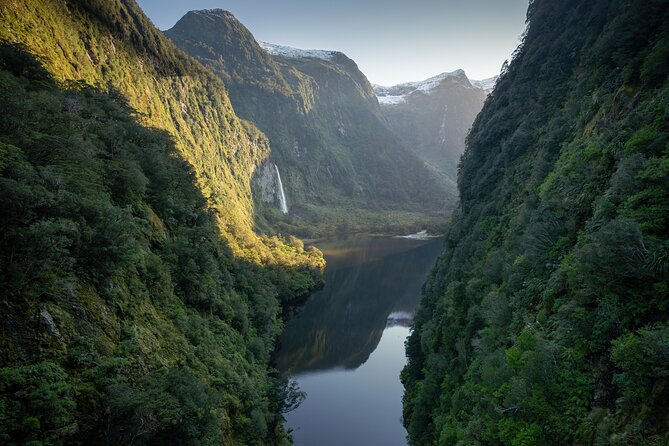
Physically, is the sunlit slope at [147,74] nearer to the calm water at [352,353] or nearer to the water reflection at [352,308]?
the water reflection at [352,308]

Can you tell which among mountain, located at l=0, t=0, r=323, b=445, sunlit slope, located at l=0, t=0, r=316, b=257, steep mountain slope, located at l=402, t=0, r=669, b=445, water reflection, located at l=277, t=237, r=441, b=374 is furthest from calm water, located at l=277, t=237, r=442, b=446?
sunlit slope, located at l=0, t=0, r=316, b=257

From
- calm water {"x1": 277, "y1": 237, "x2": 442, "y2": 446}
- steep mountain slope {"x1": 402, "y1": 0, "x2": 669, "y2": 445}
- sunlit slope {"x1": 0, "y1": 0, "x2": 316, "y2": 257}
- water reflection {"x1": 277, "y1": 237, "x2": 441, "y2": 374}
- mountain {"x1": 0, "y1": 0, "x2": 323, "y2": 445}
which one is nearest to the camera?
steep mountain slope {"x1": 402, "y1": 0, "x2": 669, "y2": 445}

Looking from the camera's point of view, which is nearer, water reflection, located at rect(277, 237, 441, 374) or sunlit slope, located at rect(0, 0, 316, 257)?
sunlit slope, located at rect(0, 0, 316, 257)

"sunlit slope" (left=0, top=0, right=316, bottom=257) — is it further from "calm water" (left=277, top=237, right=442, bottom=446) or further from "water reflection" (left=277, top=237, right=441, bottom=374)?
"calm water" (left=277, top=237, right=442, bottom=446)

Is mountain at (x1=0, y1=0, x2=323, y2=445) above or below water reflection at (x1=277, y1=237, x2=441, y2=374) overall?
above

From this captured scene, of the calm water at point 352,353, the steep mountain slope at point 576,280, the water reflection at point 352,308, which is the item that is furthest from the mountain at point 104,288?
the steep mountain slope at point 576,280

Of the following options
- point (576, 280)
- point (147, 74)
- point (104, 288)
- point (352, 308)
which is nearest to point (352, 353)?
point (352, 308)
